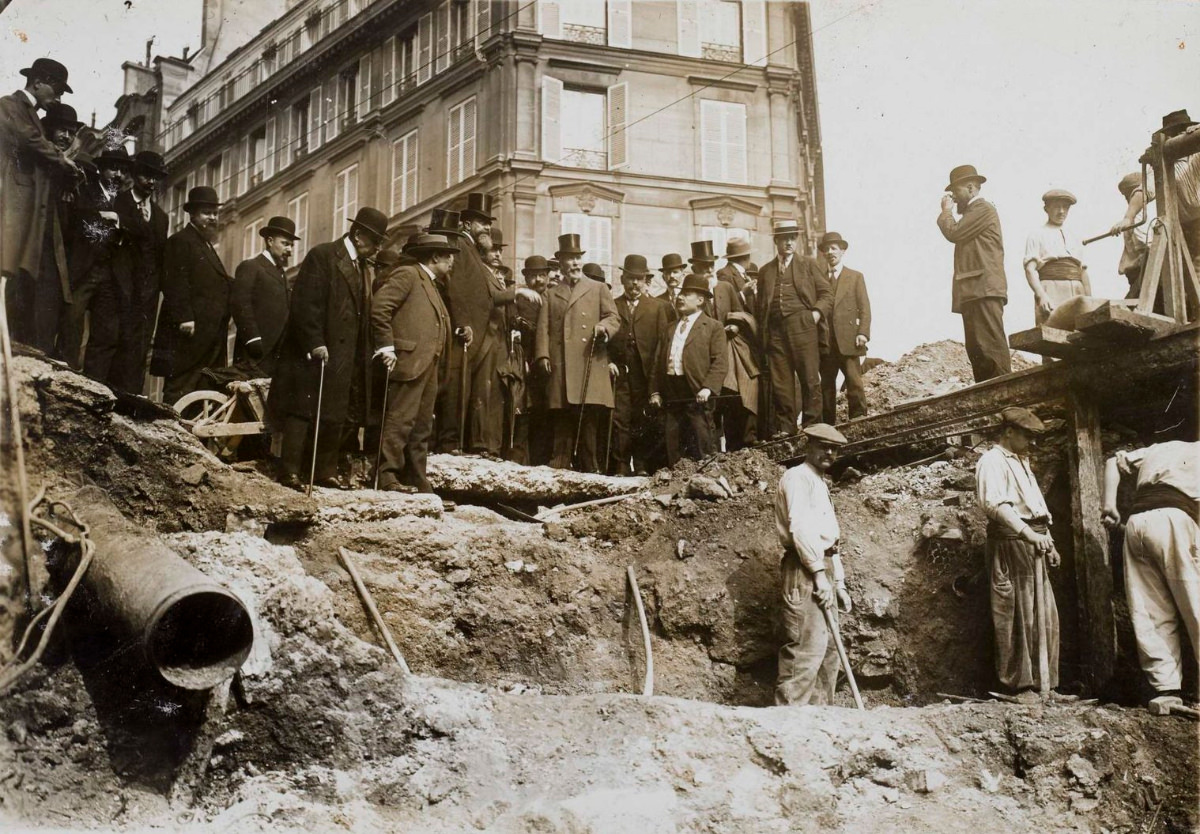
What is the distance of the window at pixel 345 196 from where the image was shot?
11609mm

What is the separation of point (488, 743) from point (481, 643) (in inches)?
60.5

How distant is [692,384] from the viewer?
935 cm

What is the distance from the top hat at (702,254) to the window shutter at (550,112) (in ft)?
10.6

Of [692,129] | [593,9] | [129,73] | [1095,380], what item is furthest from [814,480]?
[593,9]

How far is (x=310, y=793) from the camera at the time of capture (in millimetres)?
4938

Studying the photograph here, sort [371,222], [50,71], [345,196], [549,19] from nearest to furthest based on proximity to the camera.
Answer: [50,71] → [371,222] → [345,196] → [549,19]

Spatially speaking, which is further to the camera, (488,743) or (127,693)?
(488,743)

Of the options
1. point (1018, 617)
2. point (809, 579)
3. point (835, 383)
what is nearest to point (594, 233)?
point (835, 383)

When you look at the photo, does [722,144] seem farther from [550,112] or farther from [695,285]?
[695,285]

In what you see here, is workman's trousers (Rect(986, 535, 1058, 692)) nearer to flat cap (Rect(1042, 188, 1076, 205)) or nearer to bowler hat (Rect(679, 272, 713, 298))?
flat cap (Rect(1042, 188, 1076, 205))

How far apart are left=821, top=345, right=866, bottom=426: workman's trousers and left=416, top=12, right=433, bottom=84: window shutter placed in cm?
651

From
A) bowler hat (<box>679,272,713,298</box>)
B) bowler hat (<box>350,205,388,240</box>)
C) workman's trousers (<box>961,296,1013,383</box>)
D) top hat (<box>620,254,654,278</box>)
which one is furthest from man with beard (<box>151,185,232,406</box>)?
workman's trousers (<box>961,296,1013,383</box>)

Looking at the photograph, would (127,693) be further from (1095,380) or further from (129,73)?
(1095,380)

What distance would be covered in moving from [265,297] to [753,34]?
8527mm
